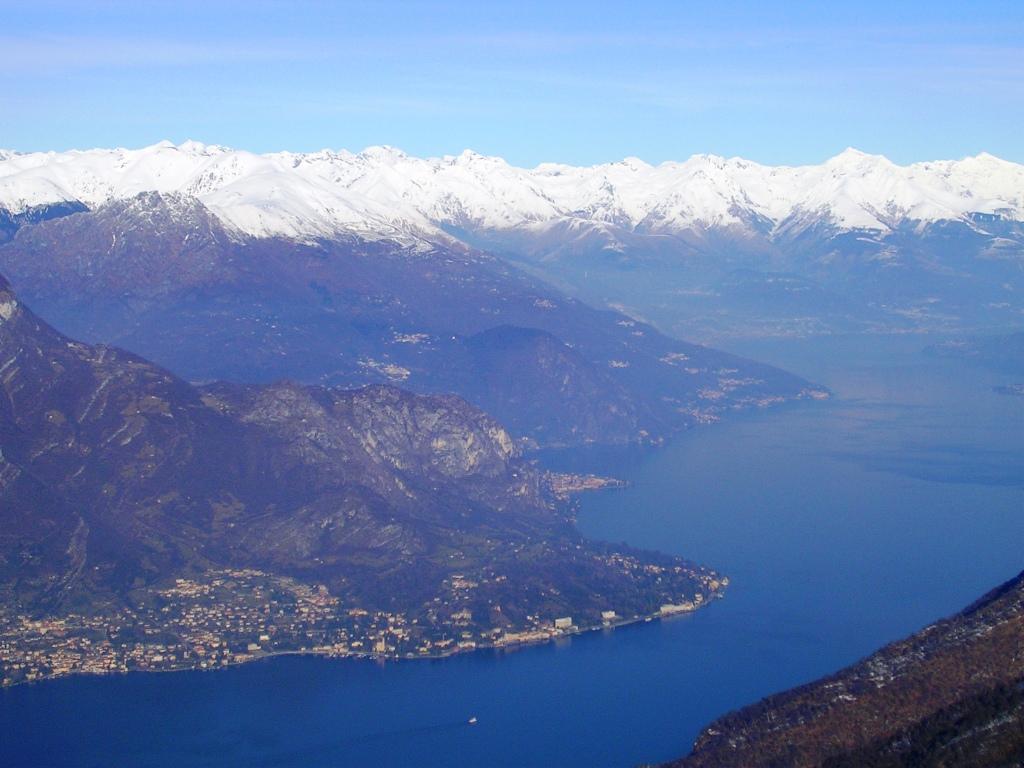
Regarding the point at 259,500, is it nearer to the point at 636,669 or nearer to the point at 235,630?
the point at 235,630

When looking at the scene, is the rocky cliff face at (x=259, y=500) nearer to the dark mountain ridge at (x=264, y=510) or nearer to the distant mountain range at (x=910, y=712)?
the dark mountain ridge at (x=264, y=510)


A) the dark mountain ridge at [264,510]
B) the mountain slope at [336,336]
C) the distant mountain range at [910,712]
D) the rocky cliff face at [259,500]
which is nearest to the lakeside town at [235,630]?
the dark mountain ridge at [264,510]

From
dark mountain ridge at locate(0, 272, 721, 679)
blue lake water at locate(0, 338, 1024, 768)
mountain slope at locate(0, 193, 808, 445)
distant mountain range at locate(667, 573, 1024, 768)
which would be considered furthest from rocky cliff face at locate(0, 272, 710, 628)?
distant mountain range at locate(667, 573, 1024, 768)

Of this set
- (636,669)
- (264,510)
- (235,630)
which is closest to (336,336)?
(264,510)

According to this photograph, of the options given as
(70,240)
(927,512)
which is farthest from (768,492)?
(70,240)

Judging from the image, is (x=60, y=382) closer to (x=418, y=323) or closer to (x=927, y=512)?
(x=927, y=512)

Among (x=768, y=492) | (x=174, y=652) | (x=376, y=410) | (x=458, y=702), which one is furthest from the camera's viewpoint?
(x=768, y=492)

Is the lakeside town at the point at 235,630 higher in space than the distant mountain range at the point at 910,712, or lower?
lower

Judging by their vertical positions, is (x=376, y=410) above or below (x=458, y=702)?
above

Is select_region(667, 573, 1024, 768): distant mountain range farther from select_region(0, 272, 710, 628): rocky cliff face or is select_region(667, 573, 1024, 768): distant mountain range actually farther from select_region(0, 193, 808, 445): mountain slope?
select_region(0, 193, 808, 445): mountain slope
